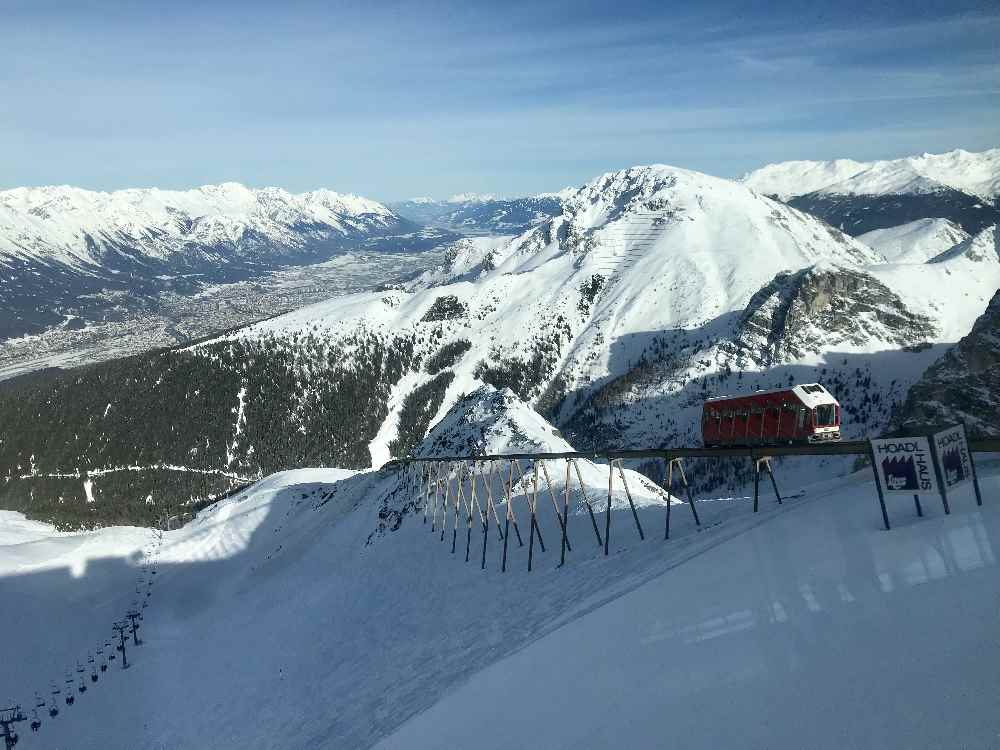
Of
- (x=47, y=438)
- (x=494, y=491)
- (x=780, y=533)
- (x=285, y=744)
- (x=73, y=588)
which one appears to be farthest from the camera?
(x=47, y=438)

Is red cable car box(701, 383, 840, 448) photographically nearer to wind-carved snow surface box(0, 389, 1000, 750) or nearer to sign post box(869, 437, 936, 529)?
wind-carved snow surface box(0, 389, 1000, 750)

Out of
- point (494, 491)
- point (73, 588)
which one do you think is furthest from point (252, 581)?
point (494, 491)

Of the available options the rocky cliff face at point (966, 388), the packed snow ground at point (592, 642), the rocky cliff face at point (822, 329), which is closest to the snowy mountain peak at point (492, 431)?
the packed snow ground at point (592, 642)

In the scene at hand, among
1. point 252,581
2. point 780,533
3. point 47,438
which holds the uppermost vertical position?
point 47,438

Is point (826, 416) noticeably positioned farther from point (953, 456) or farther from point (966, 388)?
point (966, 388)

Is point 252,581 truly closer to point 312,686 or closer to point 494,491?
point 494,491

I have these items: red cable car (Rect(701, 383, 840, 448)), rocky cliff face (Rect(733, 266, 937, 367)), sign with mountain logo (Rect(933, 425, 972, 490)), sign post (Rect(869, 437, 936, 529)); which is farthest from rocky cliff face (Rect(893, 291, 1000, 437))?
rocky cliff face (Rect(733, 266, 937, 367))
